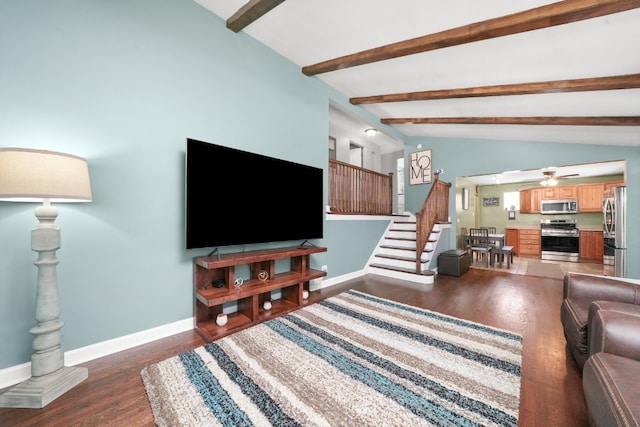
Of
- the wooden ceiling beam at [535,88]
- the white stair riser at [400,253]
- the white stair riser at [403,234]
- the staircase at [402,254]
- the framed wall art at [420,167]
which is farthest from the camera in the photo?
the framed wall art at [420,167]

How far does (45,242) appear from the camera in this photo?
1510 mm

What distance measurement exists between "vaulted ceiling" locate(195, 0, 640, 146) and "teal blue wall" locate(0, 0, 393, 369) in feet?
2.40

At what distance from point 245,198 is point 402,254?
3.48m

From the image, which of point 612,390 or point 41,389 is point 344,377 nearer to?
point 612,390

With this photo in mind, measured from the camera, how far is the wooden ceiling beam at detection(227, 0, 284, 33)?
7.46 feet

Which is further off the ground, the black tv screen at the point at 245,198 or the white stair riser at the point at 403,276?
the black tv screen at the point at 245,198

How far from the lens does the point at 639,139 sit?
3.60 meters

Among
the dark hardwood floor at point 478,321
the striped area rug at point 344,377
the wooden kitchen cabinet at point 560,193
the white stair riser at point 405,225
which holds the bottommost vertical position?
the dark hardwood floor at point 478,321

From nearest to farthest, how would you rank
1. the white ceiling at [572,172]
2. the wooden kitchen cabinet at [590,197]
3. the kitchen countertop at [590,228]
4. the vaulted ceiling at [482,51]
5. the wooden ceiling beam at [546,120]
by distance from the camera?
the vaulted ceiling at [482,51] < the wooden ceiling beam at [546,120] < the white ceiling at [572,172] < the wooden kitchen cabinet at [590,197] < the kitchen countertop at [590,228]

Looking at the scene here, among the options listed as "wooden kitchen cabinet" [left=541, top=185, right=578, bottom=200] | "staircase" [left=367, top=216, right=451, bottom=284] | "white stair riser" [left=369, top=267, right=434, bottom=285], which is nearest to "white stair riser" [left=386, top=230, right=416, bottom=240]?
"staircase" [left=367, top=216, right=451, bottom=284]

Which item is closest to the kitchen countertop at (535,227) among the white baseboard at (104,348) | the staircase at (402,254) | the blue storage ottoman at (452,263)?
the staircase at (402,254)

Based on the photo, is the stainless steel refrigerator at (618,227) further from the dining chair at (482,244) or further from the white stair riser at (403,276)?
the white stair riser at (403,276)

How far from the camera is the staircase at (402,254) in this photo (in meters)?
4.29

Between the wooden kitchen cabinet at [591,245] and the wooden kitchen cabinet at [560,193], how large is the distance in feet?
3.43
